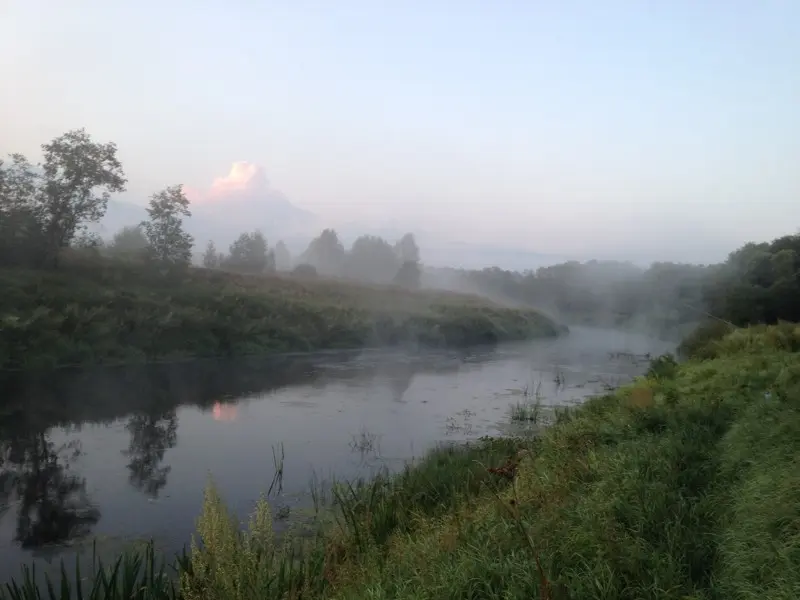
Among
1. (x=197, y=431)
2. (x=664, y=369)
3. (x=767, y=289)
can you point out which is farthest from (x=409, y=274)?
(x=197, y=431)

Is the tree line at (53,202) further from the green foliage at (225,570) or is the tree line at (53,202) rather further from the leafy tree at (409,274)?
the leafy tree at (409,274)

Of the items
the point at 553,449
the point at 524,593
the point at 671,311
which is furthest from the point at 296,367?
the point at 671,311

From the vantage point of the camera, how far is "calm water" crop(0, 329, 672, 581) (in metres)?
9.59

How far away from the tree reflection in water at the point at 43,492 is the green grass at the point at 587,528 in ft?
11.7

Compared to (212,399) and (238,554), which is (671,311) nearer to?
(212,399)

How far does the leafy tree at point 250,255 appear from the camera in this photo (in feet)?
186

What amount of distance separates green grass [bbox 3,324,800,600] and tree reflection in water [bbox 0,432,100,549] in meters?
3.57

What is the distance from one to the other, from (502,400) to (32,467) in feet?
44.6

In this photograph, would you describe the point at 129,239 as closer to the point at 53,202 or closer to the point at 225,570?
the point at 53,202

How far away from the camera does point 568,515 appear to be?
5.86 metres

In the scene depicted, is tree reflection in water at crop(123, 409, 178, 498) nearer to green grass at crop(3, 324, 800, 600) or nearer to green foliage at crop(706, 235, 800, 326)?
green grass at crop(3, 324, 800, 600)

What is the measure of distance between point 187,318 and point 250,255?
30.7 m

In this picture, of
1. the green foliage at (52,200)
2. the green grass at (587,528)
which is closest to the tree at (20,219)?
the green foliage at (52,200)

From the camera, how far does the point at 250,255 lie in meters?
58.2
